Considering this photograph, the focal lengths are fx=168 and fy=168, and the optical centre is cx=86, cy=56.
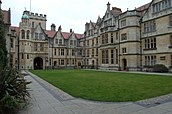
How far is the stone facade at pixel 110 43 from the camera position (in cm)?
2888

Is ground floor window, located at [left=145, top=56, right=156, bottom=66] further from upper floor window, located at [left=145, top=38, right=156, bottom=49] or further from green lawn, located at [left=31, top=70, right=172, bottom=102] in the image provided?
green lawn, located at [left=31, top=70, right=172, bottom=102]

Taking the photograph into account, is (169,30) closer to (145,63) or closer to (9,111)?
(145,63)

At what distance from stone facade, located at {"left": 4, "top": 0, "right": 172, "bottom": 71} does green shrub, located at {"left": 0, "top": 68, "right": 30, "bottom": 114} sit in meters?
25.7

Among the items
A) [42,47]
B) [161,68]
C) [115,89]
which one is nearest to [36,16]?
[42,47]

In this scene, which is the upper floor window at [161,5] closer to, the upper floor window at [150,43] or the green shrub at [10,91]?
the upper floor window at [150,43]

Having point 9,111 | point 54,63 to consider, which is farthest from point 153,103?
point 54,63

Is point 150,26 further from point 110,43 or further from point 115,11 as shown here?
point 115,11

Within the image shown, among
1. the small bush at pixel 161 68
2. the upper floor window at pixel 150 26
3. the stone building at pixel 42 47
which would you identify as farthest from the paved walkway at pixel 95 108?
the stone building at pixel 42 47

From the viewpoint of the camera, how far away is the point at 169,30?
2712 centimetres

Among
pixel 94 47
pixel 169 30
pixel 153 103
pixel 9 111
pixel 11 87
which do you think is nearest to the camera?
pixel 9 111

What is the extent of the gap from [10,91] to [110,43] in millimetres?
33282

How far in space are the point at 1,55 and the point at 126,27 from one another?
23.5 metres

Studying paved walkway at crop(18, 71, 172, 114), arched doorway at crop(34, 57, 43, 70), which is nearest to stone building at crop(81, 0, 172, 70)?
arched doorway at crop(34, 57, 43, 70)

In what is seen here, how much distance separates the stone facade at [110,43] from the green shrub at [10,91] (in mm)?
25710
